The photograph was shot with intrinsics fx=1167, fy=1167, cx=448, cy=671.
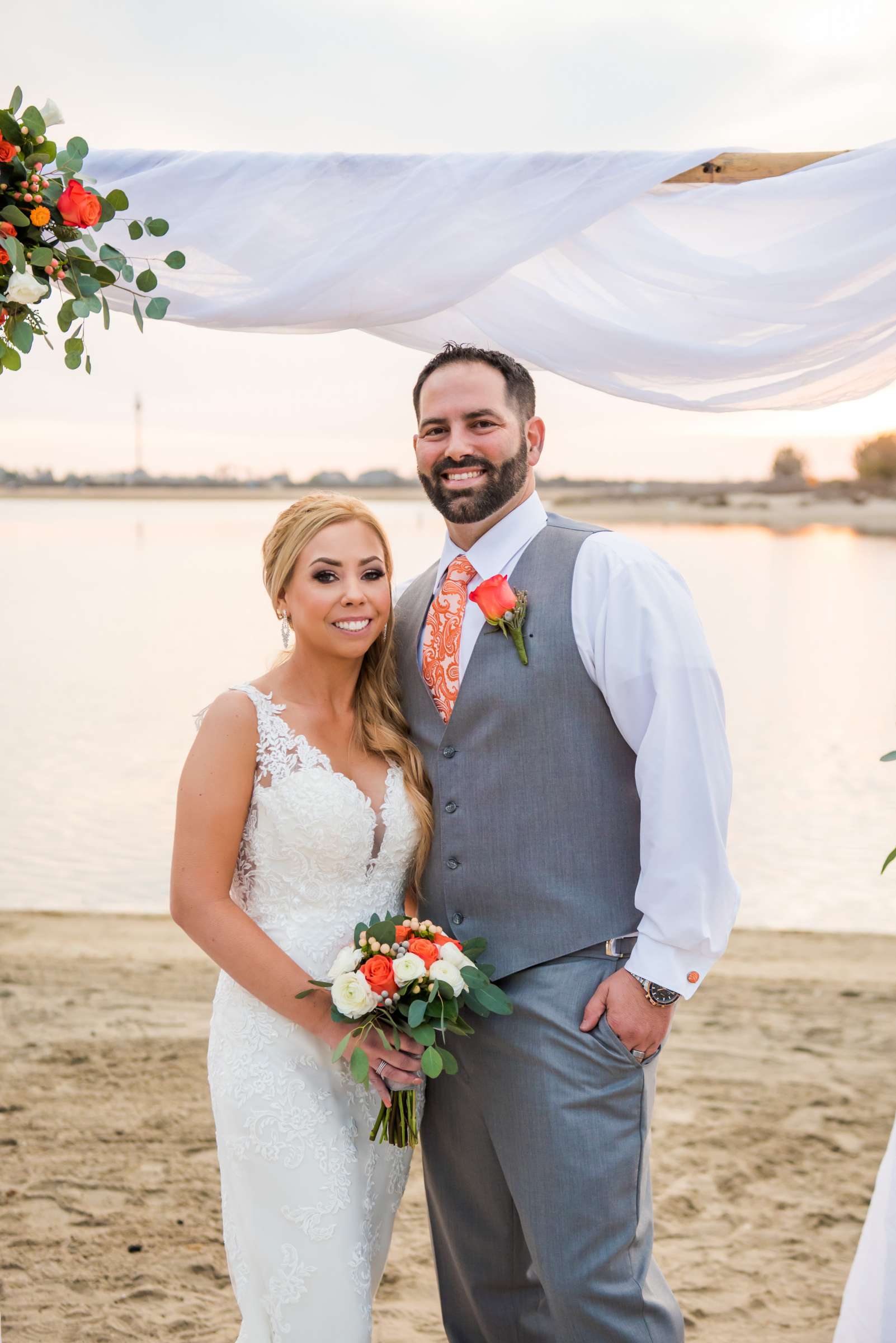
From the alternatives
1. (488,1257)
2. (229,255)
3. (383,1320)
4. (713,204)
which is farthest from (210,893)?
(713,204)

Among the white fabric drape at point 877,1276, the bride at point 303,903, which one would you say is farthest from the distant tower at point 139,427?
the white fabric drape at point 877,1276

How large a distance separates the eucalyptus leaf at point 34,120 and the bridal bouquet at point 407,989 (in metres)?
1.53

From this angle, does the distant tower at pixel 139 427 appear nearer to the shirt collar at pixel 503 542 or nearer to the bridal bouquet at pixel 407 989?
the shirt collar at pixel 503 542

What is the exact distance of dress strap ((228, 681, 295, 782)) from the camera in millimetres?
2299

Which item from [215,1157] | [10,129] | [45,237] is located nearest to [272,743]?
[45,237]

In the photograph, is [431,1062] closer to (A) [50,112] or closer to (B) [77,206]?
Result: (B) [77,206]

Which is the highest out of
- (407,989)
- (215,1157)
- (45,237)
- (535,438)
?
(45,237)

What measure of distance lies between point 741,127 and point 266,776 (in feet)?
14.2

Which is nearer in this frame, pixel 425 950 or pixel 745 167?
pixel 425 950

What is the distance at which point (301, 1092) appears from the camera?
2256mm

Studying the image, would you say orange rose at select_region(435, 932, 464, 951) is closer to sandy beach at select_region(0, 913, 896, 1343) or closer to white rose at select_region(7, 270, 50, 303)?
white rose at select_region(7, 270, 50, 303)

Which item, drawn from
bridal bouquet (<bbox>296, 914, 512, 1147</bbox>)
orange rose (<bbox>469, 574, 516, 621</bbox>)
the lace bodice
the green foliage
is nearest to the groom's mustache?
orange rose (<bbox>469, 574, 516, 621</bbox>)

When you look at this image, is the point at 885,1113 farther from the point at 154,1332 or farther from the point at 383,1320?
the point at 154,1332

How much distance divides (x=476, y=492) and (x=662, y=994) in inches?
41.5
